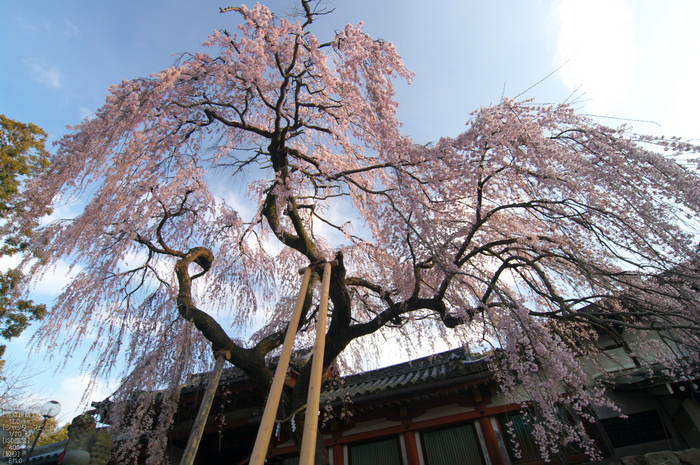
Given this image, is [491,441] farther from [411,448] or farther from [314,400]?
[314,400]

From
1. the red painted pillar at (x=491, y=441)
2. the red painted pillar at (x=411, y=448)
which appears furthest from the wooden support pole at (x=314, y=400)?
the red painted pillar at (x=491, y=441)

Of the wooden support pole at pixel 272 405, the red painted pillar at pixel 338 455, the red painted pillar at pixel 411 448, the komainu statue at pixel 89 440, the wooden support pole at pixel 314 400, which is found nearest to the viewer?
the wooden support pole at pixel 314 400

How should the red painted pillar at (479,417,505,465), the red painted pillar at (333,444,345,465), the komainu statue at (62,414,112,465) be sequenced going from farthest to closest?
the red painted pillar at (333,444,345,465) → the red painted pillar at (479,417,505,465) → the komainu statue at (62,414,112,465)

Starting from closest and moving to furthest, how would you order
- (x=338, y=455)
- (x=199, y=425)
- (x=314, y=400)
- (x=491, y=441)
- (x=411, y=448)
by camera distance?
(x=314, y=400) < (x=199, y=425) < (x=491, y=441) < (x=411, y=448) < (x=338, y=455)

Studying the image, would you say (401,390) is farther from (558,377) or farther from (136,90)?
(136,90)

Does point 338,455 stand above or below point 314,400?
above

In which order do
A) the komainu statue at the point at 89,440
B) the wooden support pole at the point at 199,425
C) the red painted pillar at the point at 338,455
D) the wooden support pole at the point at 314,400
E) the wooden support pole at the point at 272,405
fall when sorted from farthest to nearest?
1. the red painted pillar at the point at 338,455
2. the komainu statue at the point at 89,440
3. the wooden support pole at the point at 199,425
4. the wooden support pole at the point at 272,405
5. the wooden support pole at the point at 314,400

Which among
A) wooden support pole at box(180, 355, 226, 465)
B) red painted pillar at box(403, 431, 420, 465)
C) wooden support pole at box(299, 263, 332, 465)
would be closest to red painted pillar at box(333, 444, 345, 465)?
red painted pillar at box(403, 431, 420, 465)

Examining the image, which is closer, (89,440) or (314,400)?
(314,400)

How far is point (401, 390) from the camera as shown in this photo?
20.9 ft

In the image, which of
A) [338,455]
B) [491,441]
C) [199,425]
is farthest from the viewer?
[338,455]

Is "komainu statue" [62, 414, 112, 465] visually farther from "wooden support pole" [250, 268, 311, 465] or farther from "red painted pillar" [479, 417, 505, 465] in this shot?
"red painted pillar" [479, 417, 505, 465]

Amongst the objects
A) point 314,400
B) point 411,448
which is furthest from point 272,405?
point 411,448

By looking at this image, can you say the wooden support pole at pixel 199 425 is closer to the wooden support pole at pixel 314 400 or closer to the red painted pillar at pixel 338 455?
the wooden support pole at pixel 314 400
